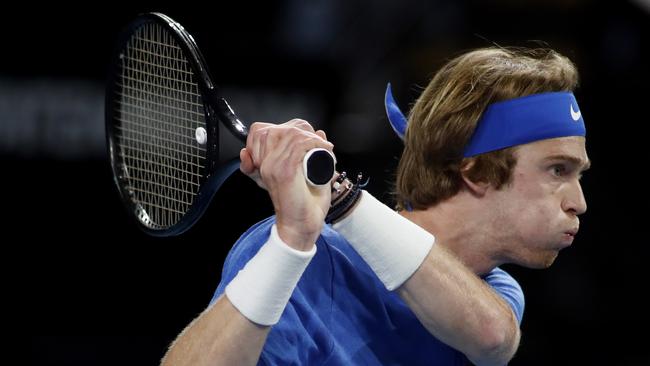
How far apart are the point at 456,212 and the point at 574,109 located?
406 millimetres

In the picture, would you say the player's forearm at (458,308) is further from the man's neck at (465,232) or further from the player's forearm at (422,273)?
the man's neck at (465,232)

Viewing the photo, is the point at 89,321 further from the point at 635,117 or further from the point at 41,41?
the point at 635,117

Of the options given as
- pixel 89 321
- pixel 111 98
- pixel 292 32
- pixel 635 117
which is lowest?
pixel 89 321

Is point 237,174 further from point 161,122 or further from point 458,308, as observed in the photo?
point 458,308

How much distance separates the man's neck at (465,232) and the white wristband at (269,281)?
70cm

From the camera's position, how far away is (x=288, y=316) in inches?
92.7

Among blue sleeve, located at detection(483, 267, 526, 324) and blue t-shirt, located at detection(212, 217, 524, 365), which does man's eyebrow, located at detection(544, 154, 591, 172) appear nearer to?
blue sleeve, located at detection(483, 267, 526, 324)

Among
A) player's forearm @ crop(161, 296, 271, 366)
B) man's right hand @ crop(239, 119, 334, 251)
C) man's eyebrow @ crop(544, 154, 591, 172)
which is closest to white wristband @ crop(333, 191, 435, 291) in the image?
man's right hand @ crop(239, 119, 334, 251)

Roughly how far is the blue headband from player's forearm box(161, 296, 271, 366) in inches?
34.5

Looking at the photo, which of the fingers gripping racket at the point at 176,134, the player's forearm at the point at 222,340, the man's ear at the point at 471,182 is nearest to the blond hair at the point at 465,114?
the man's ear at the point at 471,182

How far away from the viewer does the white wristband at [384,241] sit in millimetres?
2301

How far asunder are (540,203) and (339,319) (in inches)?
23.9

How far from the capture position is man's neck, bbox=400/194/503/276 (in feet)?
9.04

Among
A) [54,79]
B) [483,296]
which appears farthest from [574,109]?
[54,79]
